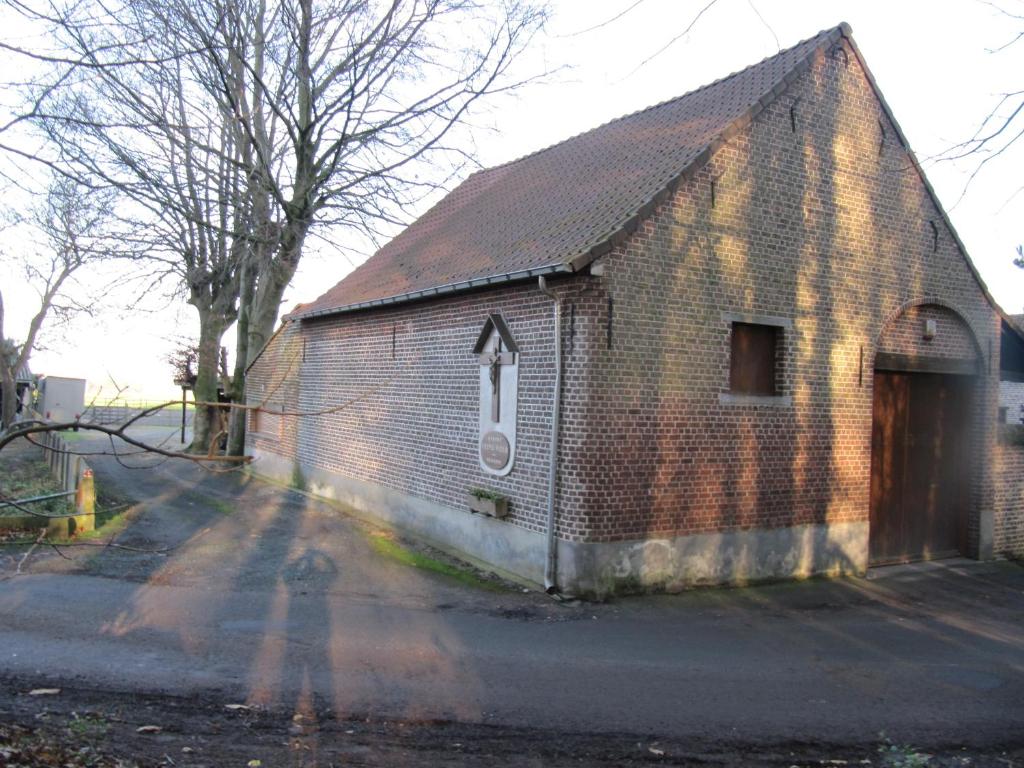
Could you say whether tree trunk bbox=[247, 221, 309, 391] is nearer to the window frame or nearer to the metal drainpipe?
the metal drainpipe

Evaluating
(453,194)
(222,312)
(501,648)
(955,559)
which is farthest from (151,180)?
(955,559)

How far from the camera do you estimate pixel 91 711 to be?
5.77 meters

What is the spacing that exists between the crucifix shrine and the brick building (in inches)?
1.4

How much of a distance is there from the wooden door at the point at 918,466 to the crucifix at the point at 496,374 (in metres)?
5.85

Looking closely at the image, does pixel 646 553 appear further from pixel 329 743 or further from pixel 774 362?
pixel 329 743

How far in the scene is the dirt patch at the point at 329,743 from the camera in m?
5.16

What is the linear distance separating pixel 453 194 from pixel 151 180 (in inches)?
239

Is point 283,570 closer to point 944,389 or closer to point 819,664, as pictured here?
point 819,664

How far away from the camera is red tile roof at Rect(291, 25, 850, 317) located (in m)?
10.4

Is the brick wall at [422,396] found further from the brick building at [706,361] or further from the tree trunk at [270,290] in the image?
the tree trunk at [270,290]

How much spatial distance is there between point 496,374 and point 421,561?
2.73m

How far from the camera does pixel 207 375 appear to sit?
24.8 m

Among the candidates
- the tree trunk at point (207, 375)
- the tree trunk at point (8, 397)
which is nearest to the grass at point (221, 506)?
the tree trunk at point (8, 397)

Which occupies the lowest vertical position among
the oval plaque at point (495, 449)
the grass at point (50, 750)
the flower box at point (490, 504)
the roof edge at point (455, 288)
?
the grass at point (50, 750)
